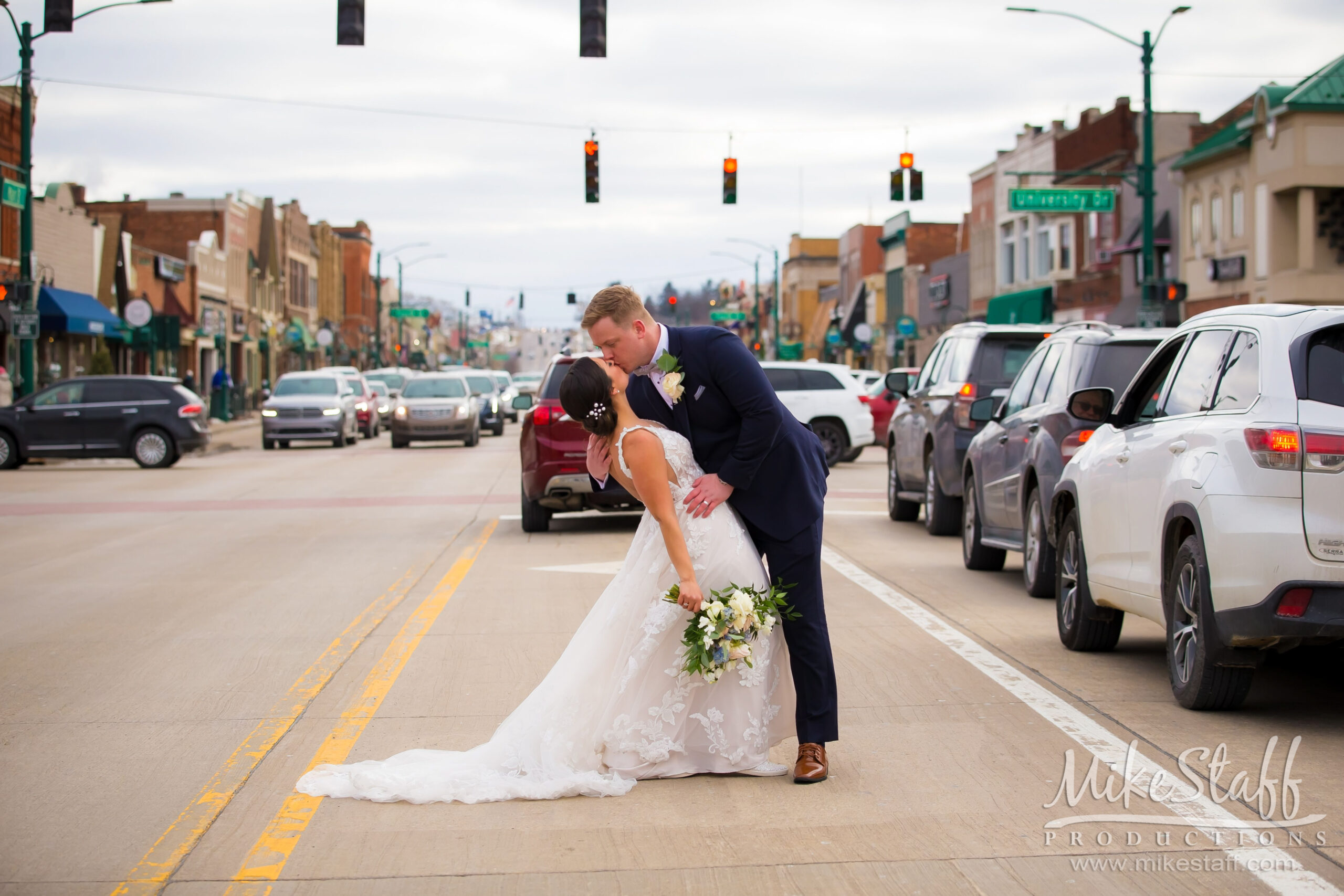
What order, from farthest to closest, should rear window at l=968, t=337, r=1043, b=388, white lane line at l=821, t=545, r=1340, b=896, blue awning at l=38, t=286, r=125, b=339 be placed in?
1. blue awning at l=38, t=286, r=125, b=339
2. rear window at l=968, t=337, r=1043, b=388
3. white lane line at l=821, t=545, r=1340, b=896

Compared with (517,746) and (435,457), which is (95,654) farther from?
(435,457)

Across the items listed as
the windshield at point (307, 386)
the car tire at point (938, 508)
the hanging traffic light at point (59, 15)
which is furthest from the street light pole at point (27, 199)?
the car tire at point (938, 508)

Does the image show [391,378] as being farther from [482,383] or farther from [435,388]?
[435,388]

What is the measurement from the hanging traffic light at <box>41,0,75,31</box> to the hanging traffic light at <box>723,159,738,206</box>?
15896mm

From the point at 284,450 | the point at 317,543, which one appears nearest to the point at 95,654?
the point at 317,543

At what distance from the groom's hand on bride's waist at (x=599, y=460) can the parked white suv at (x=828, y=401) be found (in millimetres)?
18806

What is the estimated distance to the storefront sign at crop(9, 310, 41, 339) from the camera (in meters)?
31.5

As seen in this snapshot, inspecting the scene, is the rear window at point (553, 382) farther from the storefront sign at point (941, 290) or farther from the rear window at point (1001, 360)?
the storefront sign at point (941, 290)

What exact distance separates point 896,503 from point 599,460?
11.2 meters

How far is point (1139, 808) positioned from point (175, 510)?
52.0 feet

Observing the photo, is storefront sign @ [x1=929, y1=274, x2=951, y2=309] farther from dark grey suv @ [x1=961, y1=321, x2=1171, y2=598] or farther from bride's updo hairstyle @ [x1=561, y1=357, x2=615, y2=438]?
bride's updo hairstyle @ [x1=561, y1=357, x2=615, y2=438]

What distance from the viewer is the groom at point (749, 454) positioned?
5.70 meters

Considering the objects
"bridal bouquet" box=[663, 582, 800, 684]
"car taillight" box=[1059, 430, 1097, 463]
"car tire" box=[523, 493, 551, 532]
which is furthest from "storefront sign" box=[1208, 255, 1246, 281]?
"bridal bouquet" box=[663, 582, 800, 684]

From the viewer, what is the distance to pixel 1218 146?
37.6m
